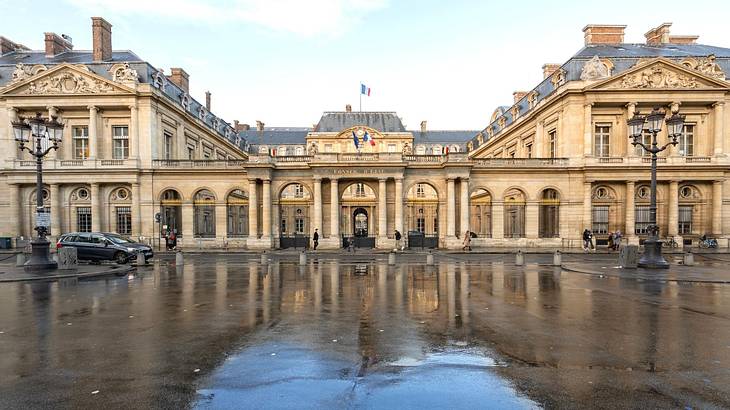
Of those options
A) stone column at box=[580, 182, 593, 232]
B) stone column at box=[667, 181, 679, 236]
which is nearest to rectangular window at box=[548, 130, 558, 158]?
stone column at box=[580, 182, 593, 232]

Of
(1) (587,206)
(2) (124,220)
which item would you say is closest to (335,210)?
(2) (124,220)

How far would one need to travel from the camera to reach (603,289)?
1345 cm

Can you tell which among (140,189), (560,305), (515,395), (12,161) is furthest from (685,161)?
(12,161)

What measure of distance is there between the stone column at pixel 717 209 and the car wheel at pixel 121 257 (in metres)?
42.7

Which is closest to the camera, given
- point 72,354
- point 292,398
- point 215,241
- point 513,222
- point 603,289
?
point 292,398

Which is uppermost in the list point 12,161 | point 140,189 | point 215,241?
point 12,161

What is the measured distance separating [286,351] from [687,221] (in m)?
40.0

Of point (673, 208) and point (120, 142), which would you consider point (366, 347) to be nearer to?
point (120, 142)

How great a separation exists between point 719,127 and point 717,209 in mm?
6662

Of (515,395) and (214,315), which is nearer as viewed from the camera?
(515,395)

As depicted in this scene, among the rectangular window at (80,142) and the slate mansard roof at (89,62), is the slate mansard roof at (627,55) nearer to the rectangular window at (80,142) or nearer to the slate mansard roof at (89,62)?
the slate mansard roof at (89,62)

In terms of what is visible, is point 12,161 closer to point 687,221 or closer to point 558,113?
point 558,113

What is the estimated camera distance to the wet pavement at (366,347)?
518 cm

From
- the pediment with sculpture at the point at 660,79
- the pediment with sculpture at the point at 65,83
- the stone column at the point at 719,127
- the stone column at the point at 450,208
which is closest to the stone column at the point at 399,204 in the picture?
the stone column at the point at 450,208
